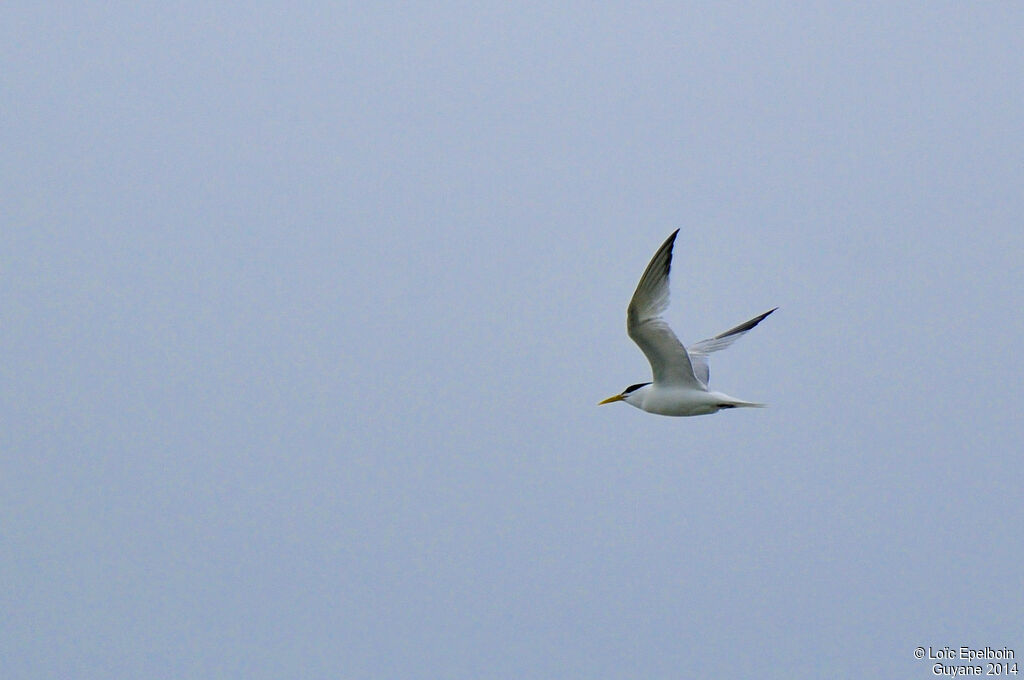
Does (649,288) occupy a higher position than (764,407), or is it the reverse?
(649,288)

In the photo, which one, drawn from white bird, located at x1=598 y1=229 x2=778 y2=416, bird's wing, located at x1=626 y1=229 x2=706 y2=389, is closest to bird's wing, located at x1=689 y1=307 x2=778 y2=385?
white bird, located at x1=598 y1=229 x2=778 y2=416

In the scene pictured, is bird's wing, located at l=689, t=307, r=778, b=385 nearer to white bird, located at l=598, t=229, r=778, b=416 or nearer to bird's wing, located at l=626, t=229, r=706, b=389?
white bird, located at l=598, t=229, r=778, b=416

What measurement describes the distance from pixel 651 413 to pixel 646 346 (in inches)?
53.2

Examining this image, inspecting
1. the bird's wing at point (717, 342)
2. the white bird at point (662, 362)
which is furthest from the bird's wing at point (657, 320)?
the bird's wing at point (717, 342)

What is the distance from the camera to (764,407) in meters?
15.4

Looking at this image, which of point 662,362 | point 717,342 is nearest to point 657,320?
point 662,362

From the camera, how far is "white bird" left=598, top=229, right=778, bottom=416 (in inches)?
609

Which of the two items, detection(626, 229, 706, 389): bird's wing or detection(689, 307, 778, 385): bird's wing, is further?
detection(689, 307, 778, 385): bird's wing

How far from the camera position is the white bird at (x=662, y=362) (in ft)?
50.8

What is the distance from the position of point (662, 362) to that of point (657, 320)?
834mm

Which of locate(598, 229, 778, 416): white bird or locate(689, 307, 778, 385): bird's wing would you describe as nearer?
locate(598, 229, 778, 416): white bird

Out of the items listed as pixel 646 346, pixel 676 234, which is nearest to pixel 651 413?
pixel 646 346

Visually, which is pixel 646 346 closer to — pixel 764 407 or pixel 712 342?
pixel 764 407

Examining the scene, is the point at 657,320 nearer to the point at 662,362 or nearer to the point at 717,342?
the point at 662,362
